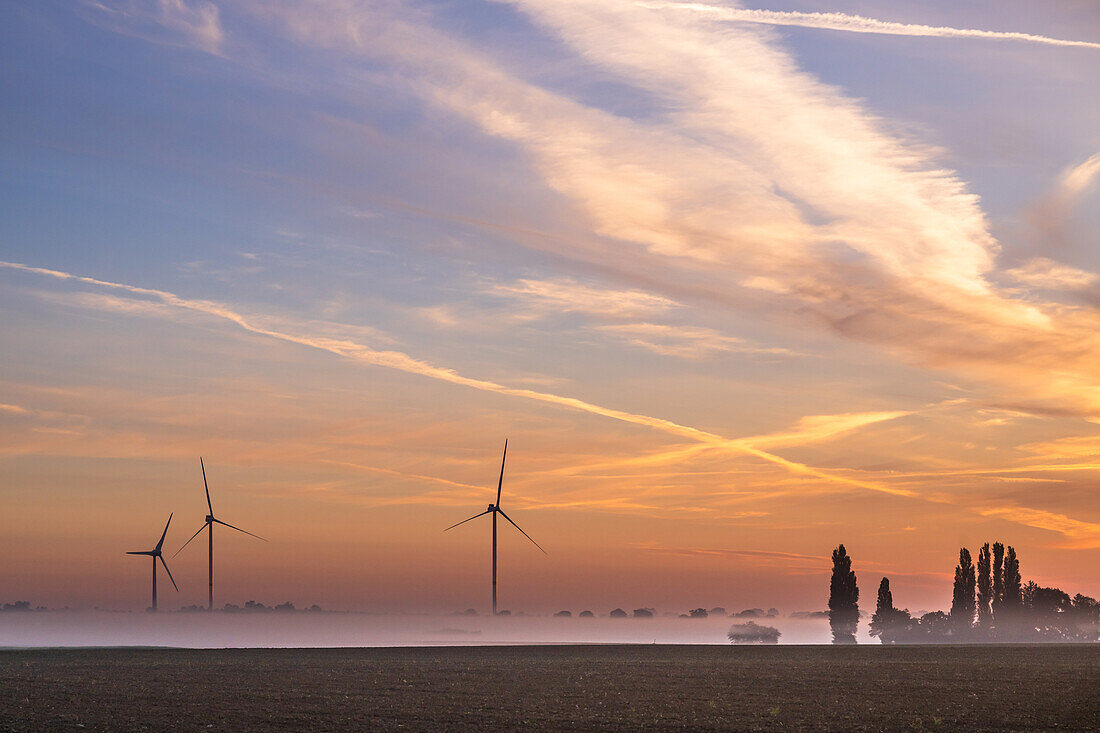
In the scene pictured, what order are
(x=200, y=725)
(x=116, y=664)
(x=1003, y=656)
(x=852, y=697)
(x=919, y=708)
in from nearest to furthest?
1. (x=200, y=725)
2. (x=919, y=708)
3. (x=852, y=697)
4. (x=116, y=664)
5. (x=1003, y=656)

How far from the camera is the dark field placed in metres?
57.4

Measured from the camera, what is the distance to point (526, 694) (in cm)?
7175

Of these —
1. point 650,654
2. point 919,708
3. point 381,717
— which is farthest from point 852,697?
point 650,654

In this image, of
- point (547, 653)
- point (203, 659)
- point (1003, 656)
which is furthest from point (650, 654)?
point (203, 659)

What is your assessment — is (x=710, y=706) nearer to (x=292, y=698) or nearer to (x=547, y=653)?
(x=292, y=698)

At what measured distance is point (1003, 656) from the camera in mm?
127500

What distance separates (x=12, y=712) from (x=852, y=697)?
50658 mm

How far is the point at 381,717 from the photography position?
58.8 m

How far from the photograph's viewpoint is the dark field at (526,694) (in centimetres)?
5738

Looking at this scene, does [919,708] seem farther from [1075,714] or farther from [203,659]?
[203,659]

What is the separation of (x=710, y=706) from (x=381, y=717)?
20.0 metres

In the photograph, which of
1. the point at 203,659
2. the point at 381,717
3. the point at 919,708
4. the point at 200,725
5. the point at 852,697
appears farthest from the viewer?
the point at 203,659

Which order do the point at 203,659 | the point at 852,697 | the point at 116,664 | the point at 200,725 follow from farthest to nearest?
the point at 203,659, the point at 116,664, the point at 852,697, the point at 200,725

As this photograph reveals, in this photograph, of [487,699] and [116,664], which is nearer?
[487,699]
